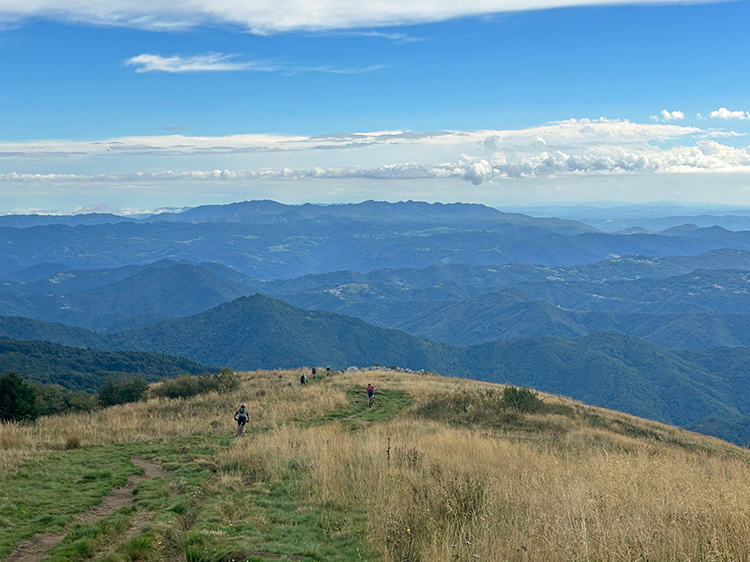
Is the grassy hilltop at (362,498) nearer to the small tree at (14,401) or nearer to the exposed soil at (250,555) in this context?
the exposed soil at (250,555)

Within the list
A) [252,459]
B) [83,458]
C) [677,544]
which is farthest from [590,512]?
[83,458]

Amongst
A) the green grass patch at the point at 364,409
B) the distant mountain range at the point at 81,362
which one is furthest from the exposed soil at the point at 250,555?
the distant mountain range at the point at 81,362

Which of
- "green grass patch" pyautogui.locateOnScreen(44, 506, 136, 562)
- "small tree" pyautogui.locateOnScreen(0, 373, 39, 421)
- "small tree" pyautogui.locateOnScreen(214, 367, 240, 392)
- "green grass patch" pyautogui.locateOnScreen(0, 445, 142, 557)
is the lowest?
"small tree" pyautogui.locateOnScreen(214, 367, 240, 392)

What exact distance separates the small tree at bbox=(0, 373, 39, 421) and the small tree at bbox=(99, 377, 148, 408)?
753 centimetres

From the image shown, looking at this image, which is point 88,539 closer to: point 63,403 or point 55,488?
point 55,488

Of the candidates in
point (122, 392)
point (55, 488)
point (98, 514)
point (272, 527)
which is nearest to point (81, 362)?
point (122, 392)

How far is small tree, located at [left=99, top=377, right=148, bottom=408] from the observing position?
31.5m

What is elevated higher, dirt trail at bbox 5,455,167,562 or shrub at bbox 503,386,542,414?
dirt trail at bbox 5,455,167,562

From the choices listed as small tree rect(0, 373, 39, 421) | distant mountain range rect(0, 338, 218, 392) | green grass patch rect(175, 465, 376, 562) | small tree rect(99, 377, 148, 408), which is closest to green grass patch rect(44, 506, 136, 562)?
green grass patch rect(175, 465, 376, 562)

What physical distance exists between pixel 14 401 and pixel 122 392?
945 centimetres

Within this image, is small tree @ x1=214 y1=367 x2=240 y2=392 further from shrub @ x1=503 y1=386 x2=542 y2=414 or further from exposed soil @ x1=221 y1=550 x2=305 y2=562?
exposed soil @ x1=221 y1=550 x2=305 y2=562

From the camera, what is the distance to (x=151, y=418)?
868 inches

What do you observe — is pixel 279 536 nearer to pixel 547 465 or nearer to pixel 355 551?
pixel 355 551

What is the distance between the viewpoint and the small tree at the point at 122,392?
31469 mm
